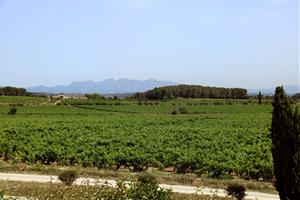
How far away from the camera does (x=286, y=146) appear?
14555 mm

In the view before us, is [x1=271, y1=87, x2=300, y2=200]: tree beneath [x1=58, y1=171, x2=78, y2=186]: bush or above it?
above

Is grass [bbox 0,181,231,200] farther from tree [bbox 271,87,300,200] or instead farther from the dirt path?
tree [bbox 271,87,300,200]

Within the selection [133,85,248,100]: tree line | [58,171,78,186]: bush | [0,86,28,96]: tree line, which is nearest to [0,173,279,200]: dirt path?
[58,171,78,186]: bush

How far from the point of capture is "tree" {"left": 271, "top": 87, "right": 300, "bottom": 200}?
14.3 metres

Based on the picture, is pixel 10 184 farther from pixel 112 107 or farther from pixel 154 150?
pixel 112 107

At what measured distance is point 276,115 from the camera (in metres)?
14.9

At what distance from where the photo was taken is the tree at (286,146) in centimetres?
1433

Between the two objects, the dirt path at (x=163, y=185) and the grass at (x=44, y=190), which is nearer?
the grass at (x=44, y=190)

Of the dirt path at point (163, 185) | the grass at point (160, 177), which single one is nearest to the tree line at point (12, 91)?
the grass at point (160, 177)

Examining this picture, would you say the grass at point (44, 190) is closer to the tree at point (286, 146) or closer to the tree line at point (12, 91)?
the tree at point (286, 146)

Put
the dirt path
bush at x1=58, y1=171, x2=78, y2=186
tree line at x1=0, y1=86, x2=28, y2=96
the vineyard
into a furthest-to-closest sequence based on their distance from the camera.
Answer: tree line at x1=0, y1=86, x2=28, y2=96 → the vineyard → the dirt path → bush at x1=58, y1=171, x2=78, y2=186

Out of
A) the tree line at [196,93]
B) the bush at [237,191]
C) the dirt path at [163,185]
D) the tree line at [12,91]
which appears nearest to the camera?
the bush at [237,191]

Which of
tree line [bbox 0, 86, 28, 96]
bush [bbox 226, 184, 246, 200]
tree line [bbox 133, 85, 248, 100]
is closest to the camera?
bush [bbox 226, 184, 246, 200]

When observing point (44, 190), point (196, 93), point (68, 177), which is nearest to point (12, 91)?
point (196, 93)
